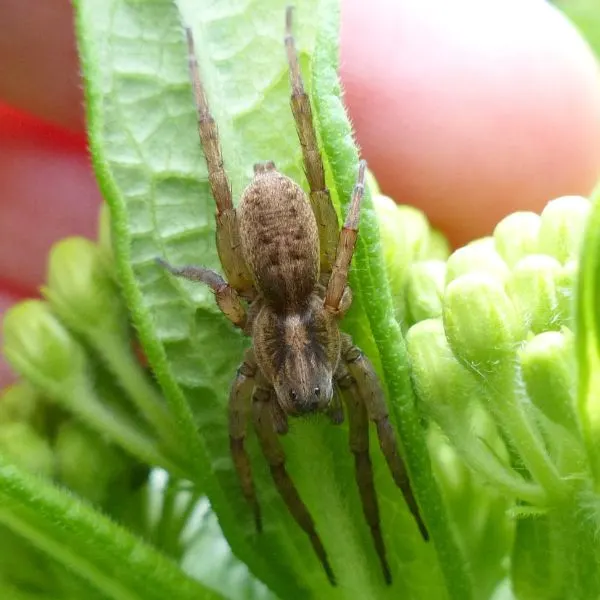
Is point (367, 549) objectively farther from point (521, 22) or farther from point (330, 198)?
point (521, 22)

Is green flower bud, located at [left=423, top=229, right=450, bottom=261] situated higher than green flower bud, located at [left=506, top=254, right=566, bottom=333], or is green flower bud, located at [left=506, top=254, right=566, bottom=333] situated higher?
green flower bud, located at [left=506, top=254, right=566, bottom=333]

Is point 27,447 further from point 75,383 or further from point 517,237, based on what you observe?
point 517,237

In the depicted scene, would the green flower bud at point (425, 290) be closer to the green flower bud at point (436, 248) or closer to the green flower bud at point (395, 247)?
the green flower bud at point (395, 247)

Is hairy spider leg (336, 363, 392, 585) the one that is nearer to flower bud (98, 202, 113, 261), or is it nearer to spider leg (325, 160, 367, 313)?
spider leg (325, 160, 367, 313)

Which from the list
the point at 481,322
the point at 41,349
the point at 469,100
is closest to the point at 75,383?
the point at 41,349

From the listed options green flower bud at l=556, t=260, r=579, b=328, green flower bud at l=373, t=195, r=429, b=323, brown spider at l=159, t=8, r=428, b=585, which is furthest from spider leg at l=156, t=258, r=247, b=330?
green flower bud at l=556, t=260, r=579, b=328

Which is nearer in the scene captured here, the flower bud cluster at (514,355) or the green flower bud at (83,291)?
the flower bud cluster at (514,355)

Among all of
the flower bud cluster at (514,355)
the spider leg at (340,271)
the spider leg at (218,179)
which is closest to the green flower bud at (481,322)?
the flower bud cluster at (514,355)
